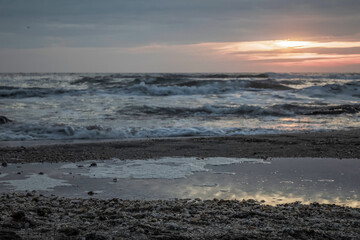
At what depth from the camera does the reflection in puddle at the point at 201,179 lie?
4.69m

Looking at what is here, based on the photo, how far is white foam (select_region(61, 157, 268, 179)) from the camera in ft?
18.7

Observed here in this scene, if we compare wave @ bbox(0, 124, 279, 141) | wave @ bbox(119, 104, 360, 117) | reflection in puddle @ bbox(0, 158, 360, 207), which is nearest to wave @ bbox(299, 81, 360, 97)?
wave @ bbox(119, 104, 360, 117)

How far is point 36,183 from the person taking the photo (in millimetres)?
5250

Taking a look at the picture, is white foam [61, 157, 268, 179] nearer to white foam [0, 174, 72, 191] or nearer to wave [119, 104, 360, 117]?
white foam [0, 174, 72, 191]

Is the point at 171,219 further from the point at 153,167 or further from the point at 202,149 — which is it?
the point at 202,149

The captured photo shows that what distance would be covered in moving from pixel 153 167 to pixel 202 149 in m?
1.80

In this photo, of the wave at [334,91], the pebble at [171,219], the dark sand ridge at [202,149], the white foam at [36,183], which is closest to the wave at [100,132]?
the dark sand ridge at [202,149]

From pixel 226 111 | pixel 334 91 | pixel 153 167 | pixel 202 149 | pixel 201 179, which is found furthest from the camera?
pixel 334 91

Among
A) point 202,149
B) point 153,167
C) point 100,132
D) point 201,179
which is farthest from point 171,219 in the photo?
point 100,132

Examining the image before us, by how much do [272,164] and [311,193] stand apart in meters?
1.74

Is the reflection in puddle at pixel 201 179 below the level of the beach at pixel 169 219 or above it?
below

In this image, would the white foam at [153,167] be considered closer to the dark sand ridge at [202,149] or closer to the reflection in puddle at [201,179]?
the reflection in puddle at [201,179]

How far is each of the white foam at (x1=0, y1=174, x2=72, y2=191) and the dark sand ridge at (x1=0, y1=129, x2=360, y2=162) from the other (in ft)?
4.26

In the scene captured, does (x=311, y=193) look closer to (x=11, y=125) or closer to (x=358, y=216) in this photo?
(x=358, y=216)
